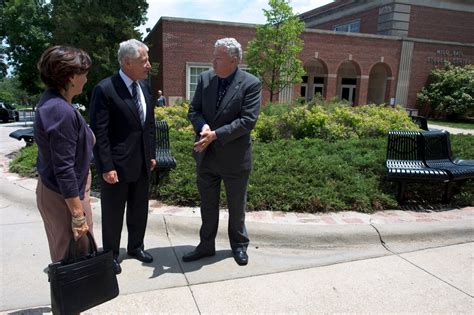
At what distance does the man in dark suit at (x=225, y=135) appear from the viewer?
3240 millimetres

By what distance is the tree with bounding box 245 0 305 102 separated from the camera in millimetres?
17578

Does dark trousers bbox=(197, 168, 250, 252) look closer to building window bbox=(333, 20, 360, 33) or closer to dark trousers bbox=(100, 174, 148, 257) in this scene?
dark trousers bbox=(100, 174, 148, 257)

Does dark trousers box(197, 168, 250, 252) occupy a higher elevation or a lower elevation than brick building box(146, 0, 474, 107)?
lower

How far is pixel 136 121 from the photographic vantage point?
3.29m

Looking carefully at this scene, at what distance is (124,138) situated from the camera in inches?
129

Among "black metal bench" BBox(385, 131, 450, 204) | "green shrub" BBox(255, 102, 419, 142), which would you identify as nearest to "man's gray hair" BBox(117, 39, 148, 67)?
"black metal bench" BBox(385, 131, 450, 204)

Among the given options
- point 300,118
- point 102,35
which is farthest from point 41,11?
point 300,118

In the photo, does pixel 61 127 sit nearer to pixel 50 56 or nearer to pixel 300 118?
pixel 50 56

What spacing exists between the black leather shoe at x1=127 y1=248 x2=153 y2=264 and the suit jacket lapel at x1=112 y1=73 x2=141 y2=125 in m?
1.30

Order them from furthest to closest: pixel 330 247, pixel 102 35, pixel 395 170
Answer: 1. pixel 102 35
2. pixel 395 170
3. pixel 330 247

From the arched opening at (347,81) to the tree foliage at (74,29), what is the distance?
15.0 m

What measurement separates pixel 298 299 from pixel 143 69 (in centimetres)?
233

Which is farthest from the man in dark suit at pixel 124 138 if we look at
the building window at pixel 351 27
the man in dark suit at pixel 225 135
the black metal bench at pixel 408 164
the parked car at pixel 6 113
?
the building window at pixel 351 27

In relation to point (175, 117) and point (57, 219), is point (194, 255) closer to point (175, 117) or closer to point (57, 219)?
point (57, 219)
